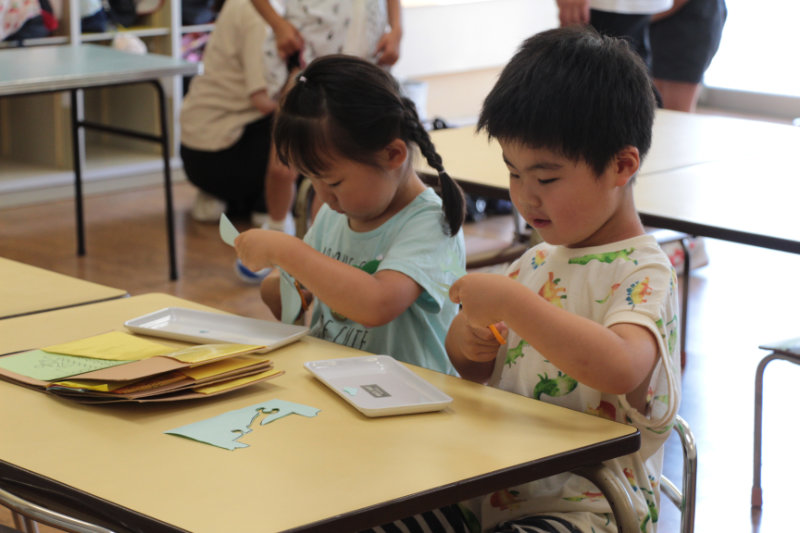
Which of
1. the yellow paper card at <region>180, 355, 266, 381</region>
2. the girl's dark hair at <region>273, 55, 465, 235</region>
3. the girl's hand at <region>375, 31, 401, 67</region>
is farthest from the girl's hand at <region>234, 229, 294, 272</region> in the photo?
the girl's hand at <region>375, 31, 401, 67</region>

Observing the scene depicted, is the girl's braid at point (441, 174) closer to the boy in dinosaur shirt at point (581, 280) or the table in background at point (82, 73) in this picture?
the boy in dinosaur shirt at point (581, 280)

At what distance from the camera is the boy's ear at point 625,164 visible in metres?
1.17

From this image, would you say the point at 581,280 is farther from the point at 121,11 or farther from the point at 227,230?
the point at 121,11

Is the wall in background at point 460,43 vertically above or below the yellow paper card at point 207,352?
below

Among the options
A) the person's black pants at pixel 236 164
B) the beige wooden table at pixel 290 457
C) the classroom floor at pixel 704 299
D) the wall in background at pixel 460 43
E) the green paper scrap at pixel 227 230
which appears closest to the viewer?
the beige wooden table at pixel 290 457

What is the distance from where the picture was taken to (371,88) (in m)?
1.49

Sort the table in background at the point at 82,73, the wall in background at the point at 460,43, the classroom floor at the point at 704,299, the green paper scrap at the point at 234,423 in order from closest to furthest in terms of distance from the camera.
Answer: the green paper scrap at the point at 234,423 < the classroom floor at the point at 704,299 < the table in background at the point at 82,73 < the wall in background at the point at 460,43

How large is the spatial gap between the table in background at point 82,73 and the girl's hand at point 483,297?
2.07 meters

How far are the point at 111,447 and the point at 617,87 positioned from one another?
65 cm

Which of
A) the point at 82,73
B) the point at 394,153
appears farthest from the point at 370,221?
the point at 82,73

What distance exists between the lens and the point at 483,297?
43.2 inches

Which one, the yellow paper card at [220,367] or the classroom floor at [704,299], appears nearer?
the yellow paper card at [220,367]

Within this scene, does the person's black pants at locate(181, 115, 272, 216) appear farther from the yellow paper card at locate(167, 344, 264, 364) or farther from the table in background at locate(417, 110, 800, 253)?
the yellow paper card at locate(167, 344, 264, 364)

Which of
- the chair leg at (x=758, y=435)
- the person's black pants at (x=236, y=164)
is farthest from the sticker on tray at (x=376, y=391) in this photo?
the person's black pants at (x=236, y=164)
